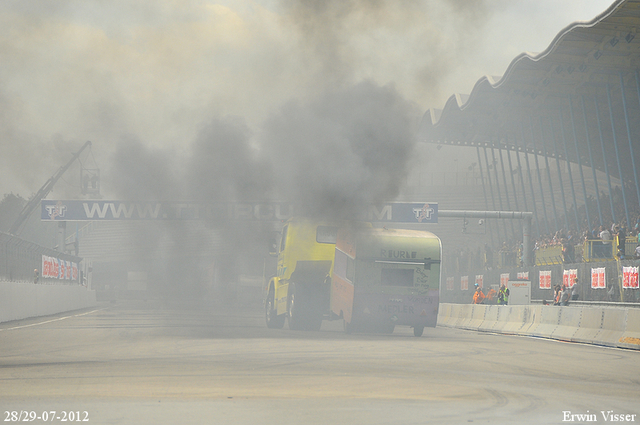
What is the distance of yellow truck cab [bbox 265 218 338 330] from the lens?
901 inches

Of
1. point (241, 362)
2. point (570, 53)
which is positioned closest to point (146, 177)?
point (570, 53)

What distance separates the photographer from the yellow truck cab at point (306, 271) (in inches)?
901

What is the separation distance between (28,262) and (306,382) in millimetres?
23876

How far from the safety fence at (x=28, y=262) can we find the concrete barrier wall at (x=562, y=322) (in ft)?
51.4

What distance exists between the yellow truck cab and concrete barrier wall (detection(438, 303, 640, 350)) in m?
6.01

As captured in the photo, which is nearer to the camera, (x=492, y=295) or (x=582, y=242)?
(x=492, y=295)

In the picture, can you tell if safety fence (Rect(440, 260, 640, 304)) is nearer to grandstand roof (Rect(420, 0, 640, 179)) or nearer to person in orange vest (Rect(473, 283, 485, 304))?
person in orange vest (Rect(473, 283, 485, 304))

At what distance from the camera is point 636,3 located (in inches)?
1367

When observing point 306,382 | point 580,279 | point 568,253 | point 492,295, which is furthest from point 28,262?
point 306,382

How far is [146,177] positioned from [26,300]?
15.8 meters

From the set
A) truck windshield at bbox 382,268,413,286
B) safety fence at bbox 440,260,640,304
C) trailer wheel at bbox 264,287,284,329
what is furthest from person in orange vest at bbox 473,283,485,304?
truck windshield at bbox 382,268,413,286

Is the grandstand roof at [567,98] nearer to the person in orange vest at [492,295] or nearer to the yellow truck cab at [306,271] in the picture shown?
the person in orange vest at [492,295]

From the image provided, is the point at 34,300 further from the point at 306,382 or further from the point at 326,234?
the point at 306,382

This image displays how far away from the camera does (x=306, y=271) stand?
23.1 meters
